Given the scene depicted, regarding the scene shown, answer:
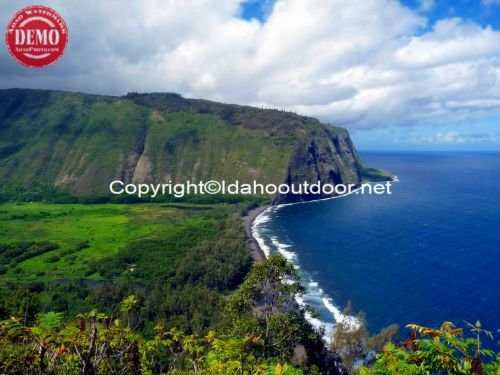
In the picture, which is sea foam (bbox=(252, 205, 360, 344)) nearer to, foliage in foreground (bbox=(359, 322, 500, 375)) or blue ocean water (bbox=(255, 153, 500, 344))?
blue ocean water (bbox=(255, 153, 500, 344))

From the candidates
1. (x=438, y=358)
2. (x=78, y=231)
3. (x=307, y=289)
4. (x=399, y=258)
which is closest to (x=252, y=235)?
(x=399, y=258)

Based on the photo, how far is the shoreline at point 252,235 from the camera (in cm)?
11770

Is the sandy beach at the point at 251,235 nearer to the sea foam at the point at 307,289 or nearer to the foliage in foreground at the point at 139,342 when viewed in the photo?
the sea foam at the point at 307,289

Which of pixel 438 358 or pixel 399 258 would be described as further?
pixel 399 258

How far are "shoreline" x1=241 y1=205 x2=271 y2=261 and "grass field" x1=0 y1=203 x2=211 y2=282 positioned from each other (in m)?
18.4

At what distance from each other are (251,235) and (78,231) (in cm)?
6389

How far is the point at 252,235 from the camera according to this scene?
145 meters

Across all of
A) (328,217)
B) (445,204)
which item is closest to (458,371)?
(328,217)

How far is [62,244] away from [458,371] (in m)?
142

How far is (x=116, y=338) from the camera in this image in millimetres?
14484

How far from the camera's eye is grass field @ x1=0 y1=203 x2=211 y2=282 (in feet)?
366

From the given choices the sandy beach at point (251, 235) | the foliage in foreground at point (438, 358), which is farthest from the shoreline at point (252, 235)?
the foliage in foreground at point (438, 358)

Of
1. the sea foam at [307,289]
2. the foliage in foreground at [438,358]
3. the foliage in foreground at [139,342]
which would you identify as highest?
the foliage in foreground at [438,358]

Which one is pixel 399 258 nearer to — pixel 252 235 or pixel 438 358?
pixel 252 235
